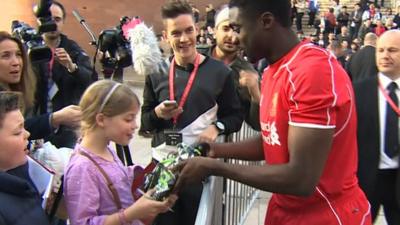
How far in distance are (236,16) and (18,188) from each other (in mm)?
1111

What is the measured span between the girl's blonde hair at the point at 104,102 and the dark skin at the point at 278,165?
0.58 meters

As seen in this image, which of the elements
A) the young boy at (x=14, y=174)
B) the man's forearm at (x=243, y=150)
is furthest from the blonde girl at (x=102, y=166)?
the man's forearm at (x=243, y=150)

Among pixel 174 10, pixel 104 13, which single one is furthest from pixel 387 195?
pixel 104 13

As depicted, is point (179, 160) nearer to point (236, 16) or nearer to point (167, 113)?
point (236, 16)

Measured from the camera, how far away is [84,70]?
13.4ft

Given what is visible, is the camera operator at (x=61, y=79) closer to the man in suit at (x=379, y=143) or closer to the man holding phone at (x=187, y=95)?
the man holding phone at (x=187, y=95)

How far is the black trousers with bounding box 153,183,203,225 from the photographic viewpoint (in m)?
3.15

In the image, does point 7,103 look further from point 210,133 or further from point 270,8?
point 210,133

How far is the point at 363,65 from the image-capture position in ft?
17.9

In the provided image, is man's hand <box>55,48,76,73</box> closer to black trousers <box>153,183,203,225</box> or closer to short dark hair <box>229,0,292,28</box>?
black trousers <box>153,183,203,225</box>

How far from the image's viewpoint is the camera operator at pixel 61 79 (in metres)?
3.63

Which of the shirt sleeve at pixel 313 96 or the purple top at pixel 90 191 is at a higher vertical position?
the shirt sleeve at pixel 313 96

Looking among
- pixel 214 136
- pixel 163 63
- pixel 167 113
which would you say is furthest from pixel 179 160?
pixel 163 63

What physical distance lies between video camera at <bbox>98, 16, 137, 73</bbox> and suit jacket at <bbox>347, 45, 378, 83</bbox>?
258 cm
